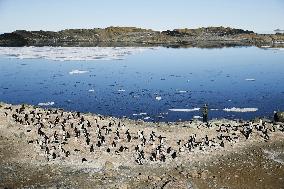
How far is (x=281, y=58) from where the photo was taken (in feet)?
308

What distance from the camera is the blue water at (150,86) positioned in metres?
44.8

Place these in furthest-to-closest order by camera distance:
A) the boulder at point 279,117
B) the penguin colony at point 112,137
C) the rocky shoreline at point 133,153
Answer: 1. the boulder at point 279,117
2. the penguin colony at point 112,137
3. the rocky shoreline at point 133,153

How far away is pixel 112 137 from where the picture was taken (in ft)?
95.1

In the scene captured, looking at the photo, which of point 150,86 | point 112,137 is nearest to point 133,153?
point 112,137

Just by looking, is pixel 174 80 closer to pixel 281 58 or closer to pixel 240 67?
pixel 240 67

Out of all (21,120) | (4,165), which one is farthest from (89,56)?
(4,165)

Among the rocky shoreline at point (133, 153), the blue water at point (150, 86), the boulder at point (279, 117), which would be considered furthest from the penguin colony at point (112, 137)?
the blue water at point (150, 86)

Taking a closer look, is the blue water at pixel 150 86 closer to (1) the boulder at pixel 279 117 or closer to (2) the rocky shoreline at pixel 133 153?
(1) the boulder at pixel 279 117

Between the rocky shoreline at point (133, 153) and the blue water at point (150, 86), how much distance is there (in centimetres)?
913

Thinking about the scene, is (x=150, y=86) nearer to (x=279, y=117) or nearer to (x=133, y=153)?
(x=279, y=117)

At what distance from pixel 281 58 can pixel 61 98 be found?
62986 millimetres

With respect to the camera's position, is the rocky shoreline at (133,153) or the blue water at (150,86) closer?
the rocky shoreline at (133,153)

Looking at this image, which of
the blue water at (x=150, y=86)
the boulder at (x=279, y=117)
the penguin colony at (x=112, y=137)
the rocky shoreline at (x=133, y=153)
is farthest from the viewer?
the blue water at (x=150, y=86)

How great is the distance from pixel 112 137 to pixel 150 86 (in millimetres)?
29473
